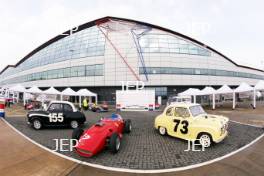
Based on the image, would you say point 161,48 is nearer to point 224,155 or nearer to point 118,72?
point 118,72

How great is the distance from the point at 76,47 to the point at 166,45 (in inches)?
866

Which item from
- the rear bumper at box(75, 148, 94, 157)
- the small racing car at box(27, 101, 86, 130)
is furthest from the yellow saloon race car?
the small racing car at box(27, 101, 86, 130)

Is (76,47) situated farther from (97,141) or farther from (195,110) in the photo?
(97,141)

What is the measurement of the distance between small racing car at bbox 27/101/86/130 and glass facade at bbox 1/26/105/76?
104 feet

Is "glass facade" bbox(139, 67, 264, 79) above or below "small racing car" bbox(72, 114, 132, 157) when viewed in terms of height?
above

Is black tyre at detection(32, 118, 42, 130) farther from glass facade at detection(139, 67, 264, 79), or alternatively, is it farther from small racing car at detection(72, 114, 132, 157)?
glass facade at detection(139, 67, 264, 79)

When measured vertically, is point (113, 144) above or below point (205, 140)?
above

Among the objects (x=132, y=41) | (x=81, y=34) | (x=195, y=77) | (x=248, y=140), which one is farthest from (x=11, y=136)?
(x=81, y=34)

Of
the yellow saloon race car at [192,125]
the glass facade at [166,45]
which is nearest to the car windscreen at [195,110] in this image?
the yellow saloon race car at [192,125]

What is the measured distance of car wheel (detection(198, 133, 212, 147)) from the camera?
7558mm

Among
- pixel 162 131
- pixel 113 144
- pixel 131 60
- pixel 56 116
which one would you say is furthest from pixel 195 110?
pixel 131 60

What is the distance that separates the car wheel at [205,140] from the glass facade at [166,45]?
114 feet

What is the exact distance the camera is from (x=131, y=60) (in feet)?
132

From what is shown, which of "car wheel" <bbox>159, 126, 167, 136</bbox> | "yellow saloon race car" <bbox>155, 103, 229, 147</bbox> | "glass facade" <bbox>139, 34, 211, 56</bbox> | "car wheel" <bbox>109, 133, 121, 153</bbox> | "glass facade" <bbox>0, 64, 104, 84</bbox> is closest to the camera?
"car wheel" <bbox>109, 133, 121, 153</bbox>
